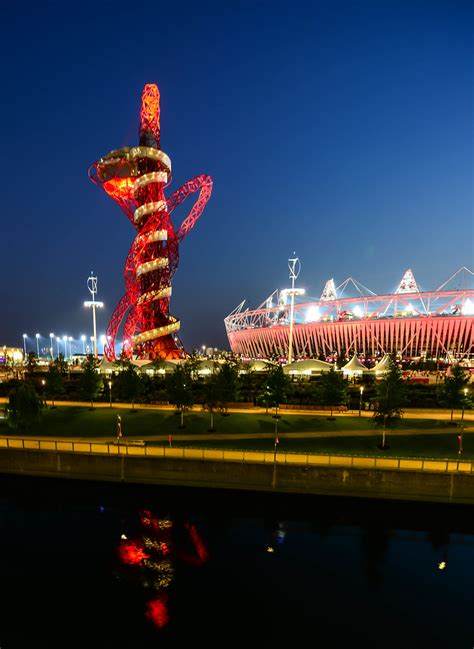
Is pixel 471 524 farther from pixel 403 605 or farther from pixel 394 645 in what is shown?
pixel 394 645

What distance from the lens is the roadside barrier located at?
1883cm

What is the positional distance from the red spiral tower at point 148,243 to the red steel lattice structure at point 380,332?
47.2 m

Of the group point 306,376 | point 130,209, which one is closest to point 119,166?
point 130,209

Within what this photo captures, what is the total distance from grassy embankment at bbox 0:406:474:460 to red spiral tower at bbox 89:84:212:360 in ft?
87.0

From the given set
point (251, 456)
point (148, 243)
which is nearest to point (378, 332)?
point (148, 243)

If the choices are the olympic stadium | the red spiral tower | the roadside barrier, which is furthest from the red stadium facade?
the roadside barrier

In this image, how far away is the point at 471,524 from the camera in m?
18.2

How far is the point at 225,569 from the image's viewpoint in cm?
1557

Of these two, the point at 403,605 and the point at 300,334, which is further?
the point at 300,334

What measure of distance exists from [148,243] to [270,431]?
3850cm

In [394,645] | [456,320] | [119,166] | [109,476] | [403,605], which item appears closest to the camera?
[394,645]

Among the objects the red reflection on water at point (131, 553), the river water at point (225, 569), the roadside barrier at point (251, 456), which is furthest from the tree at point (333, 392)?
the red reflection on water at point (131, 553)

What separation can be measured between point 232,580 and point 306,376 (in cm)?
3317

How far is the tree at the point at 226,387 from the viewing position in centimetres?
2759
